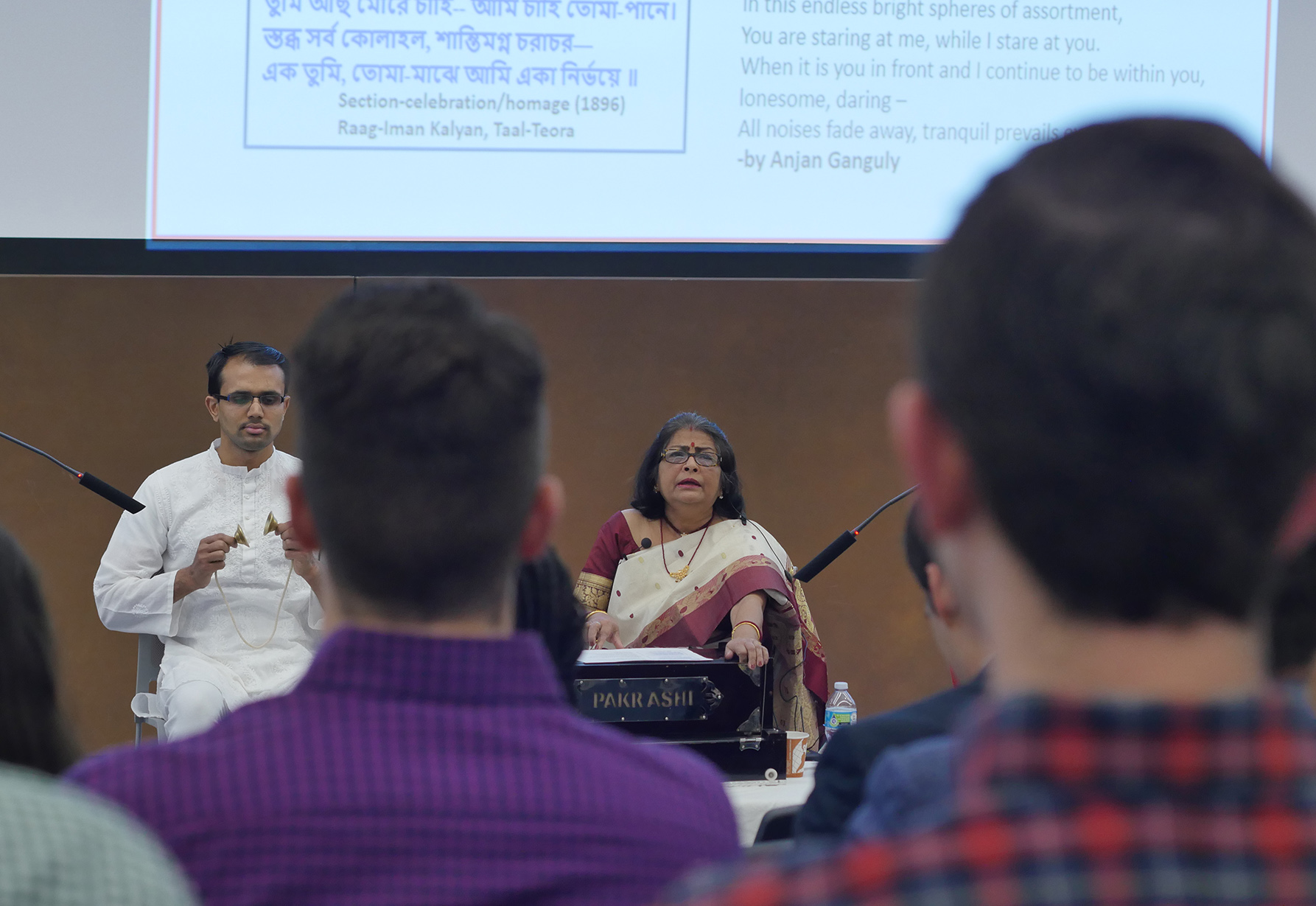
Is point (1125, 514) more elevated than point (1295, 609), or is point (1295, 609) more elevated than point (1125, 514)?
point (1125, 514)

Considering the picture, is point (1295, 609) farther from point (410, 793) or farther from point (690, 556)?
point (690, 556)

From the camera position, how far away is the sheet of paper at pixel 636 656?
6.73 feet

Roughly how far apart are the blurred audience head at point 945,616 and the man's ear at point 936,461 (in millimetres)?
869

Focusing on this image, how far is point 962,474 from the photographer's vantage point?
1.27 ft

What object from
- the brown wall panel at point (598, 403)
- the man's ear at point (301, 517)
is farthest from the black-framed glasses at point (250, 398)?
the man's ear at point (301, 517)

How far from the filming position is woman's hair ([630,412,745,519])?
3336 millimetres

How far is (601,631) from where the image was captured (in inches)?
120

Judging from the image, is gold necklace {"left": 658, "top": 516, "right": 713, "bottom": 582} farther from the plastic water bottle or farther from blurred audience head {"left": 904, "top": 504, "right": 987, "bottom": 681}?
blurred audience head {"left": 904, "top": 504, "right": 987, "bottom": 681}

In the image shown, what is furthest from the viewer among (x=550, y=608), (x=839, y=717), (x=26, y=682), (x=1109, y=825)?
(x=839, y=717)

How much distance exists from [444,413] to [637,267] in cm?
212

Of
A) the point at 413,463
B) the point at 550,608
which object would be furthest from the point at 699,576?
the point at 413,463

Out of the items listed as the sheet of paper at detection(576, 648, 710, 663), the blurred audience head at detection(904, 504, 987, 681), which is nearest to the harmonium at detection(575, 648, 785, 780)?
the sheet of paper at detection(576, 648, 710, 663)

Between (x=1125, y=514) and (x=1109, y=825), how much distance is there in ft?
0.30

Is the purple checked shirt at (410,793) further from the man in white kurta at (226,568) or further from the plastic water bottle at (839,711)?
the man in white kurta at (226,568)
